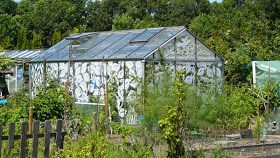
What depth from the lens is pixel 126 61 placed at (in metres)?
19.8

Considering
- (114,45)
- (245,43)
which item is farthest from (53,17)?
(114,45)

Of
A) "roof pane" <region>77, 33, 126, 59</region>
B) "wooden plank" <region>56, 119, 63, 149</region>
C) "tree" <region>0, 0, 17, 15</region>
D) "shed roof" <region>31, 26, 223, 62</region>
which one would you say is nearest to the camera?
"wooden plank" <region>56, 119, 63, 149</region>

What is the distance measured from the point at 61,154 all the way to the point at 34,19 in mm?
54872

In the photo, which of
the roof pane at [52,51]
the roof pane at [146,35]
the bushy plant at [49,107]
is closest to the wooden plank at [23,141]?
the bushy plant at [49,107]

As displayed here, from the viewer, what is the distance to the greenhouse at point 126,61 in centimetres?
1956

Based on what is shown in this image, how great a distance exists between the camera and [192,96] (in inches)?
425

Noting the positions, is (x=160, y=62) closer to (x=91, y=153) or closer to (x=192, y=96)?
(x=192, y=96)

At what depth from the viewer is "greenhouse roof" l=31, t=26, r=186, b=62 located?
20062mm

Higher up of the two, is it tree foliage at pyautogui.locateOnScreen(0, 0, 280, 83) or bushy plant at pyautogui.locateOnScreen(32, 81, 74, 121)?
tree foliage at pyautogui.locateOnScreen(0, 0, 280, 83)

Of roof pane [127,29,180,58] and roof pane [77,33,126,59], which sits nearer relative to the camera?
roof pane [127,29,180,58]

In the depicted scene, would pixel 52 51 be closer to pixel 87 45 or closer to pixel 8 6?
pixel 87 45

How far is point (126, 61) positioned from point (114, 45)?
6.35ft

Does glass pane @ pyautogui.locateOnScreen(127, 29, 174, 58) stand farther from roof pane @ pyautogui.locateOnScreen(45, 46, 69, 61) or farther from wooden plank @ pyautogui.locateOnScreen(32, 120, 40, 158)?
wooden plank @ pyautogui.locateOnScreen(32, 120, 40, 158)

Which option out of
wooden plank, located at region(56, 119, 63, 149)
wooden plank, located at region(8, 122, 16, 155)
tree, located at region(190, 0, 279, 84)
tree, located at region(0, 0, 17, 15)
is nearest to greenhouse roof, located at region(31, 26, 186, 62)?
tree, located at region(190, 0, 279, 84)
